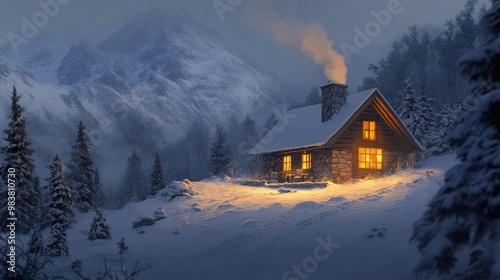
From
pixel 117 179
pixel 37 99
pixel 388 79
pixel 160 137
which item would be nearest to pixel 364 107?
pixel 388 79

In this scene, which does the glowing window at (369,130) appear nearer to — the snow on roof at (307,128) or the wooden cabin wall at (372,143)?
the wooden cabin wall at (372,143)

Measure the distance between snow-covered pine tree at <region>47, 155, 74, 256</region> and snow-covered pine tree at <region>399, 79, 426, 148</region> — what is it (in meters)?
29.2

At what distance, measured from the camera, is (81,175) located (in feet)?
120

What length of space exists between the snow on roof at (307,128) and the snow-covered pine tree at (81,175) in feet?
42.2

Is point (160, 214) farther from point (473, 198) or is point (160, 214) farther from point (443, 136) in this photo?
point (443, 136)

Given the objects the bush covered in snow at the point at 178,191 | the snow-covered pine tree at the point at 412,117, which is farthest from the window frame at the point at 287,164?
the snow-covered pine tree at the point at 412,117

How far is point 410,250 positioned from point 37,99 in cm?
19908

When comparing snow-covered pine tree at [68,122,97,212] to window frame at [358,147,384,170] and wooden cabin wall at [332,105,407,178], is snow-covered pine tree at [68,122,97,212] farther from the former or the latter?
window frame at [358,147,384,170]

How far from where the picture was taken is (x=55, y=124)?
6722 inches

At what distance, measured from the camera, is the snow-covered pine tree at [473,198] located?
6744 mm

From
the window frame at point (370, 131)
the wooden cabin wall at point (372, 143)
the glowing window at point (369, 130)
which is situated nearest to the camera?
the wooden cabin wall at point (372, 143)

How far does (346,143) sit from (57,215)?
17552mm

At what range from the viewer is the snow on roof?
30.0m

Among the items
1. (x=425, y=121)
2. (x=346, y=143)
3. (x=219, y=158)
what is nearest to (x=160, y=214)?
(x=346, y=143)
